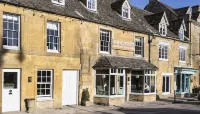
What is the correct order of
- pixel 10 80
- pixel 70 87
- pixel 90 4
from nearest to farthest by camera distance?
pixel 10 80
pixel 70 87
pixel 90 4

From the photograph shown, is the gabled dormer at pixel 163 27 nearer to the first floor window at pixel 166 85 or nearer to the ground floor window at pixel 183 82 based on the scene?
the first floor window at pixel 166 85

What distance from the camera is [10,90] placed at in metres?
18.9

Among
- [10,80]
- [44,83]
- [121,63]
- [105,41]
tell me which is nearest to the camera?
[10,80]

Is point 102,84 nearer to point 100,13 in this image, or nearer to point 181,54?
point 100,13

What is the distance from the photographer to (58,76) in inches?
858

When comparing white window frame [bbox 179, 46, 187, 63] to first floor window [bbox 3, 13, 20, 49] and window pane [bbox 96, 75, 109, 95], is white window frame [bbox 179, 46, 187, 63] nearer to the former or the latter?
window pane [bbox 96, 75, 109, 95]

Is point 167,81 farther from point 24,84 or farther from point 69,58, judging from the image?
point 24,84

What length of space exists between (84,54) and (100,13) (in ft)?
15.9

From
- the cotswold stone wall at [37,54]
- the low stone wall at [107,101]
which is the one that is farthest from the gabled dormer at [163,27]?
the cotswold stone wall at [37,54]

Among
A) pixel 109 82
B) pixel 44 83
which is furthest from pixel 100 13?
pixel 44 83

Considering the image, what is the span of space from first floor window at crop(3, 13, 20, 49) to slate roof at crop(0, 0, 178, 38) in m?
0.88

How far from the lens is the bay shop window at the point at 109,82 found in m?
24.8

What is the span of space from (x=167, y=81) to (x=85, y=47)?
13.6 m

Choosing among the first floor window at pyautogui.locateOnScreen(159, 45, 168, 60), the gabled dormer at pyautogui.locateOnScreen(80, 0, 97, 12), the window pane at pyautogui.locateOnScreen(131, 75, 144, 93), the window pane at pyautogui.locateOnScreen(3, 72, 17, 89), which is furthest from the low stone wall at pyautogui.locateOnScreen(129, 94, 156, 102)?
the window pane at pyautogui.locateOnScreen(3, 72, 17, 89)
